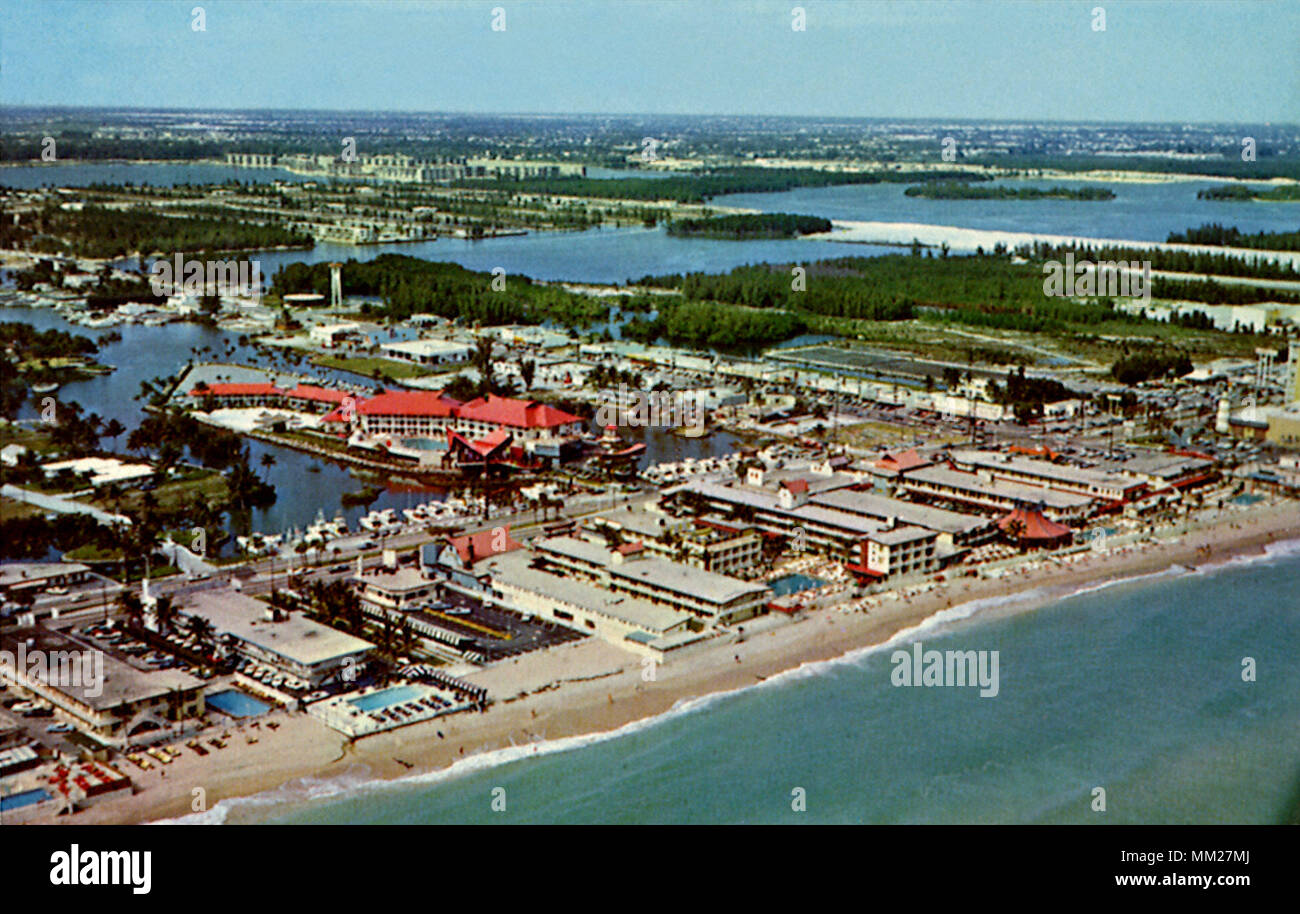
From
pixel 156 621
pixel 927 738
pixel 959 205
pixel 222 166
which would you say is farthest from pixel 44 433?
pixel 959 205

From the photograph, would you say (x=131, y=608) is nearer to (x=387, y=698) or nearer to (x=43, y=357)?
(x=387, y=698)

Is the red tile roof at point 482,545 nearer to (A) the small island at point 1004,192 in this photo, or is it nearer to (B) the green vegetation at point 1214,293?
(B) the green vegetation at point 1214,293

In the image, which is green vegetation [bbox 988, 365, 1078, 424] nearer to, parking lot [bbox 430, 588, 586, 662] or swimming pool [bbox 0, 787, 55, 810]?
parking lot [bbox 430, 588, 586, 662]

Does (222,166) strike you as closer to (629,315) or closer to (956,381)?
(629,315)

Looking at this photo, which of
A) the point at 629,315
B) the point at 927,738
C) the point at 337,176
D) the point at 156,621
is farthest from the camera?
the point at 337,176

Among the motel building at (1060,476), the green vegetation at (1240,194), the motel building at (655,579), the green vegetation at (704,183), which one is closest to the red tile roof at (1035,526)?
the motel building at (1060,476)
